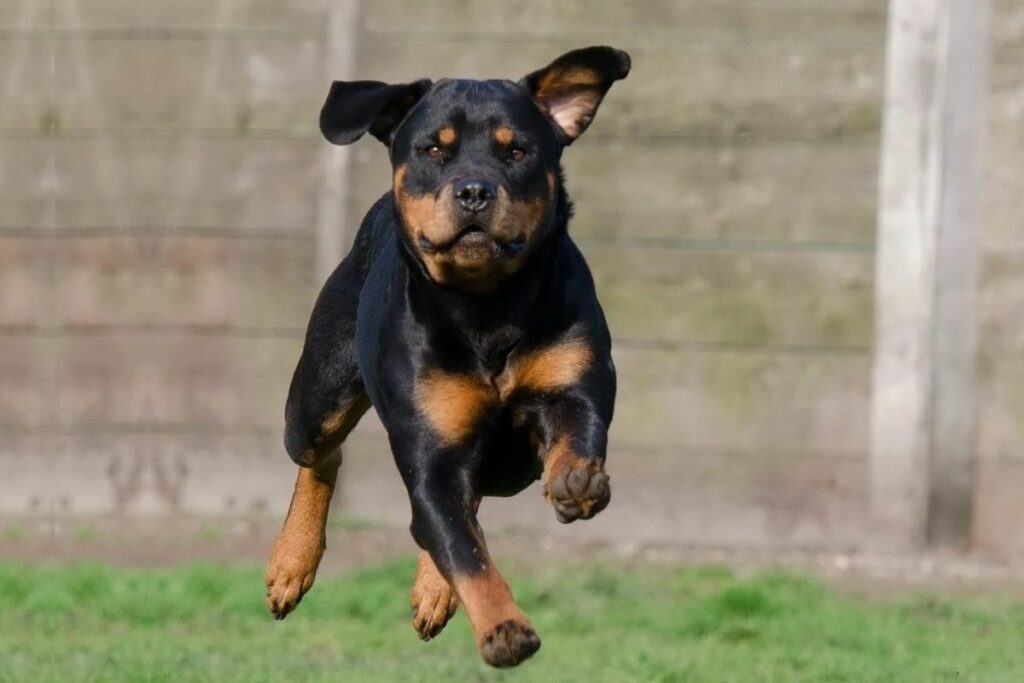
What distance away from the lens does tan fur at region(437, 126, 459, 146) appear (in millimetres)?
4855

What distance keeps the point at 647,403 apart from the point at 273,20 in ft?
8.55

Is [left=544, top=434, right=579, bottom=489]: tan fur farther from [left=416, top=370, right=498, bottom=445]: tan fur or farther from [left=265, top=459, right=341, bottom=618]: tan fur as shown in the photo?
[left=265, top=459, right=341, bottom=618]: tan fur

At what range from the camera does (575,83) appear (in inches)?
202

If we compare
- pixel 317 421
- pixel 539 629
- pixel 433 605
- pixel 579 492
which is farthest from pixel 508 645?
pixel 539 629

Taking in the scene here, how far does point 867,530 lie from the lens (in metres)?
9.01

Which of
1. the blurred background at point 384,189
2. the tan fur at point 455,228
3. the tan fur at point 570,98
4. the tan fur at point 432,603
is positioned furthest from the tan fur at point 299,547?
the blurred background at point 384,189

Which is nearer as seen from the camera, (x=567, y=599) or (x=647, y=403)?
(x=567, y=599)

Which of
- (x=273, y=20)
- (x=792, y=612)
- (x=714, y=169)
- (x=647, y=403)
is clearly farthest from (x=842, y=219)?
(x=273, y=20)

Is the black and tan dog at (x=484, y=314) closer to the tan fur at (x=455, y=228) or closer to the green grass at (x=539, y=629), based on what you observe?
the tan fur at (x=455, y=228)

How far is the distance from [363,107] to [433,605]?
160 cm

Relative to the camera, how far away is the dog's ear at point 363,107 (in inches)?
194

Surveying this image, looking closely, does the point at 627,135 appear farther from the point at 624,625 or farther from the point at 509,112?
the point at 509,112

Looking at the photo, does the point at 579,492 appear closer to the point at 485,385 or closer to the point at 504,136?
the point at 485,385

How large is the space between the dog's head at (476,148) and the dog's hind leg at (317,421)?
33.2 inches
